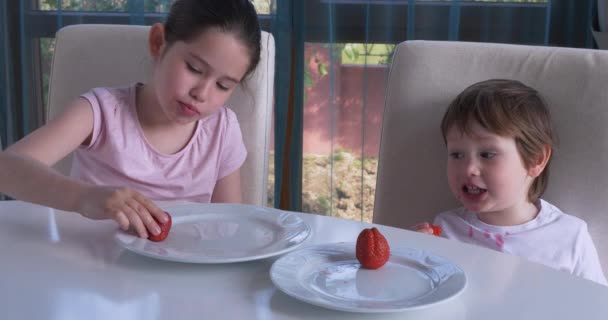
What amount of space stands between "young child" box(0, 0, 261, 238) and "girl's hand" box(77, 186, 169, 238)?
36 centimetres

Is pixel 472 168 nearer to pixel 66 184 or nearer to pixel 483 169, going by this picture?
pixel 483 169

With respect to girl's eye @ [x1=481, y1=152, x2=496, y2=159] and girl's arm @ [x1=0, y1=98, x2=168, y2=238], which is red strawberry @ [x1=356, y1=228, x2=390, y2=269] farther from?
girl's eye @ [x1=481, y1=152, x2=496, y2=159]

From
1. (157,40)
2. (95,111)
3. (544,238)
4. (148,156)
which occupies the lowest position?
(544,238)

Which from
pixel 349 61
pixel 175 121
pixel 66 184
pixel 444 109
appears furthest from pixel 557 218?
pixel 349 61

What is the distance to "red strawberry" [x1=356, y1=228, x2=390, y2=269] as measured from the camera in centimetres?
85

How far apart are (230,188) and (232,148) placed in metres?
0.10

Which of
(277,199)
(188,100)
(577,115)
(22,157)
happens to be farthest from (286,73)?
(22,157)

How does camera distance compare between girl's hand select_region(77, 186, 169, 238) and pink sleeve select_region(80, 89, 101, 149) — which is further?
pink sleeve select_region(80, 89, 101, 149)

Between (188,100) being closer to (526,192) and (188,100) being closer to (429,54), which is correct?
(429,54)

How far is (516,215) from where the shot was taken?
59.2 inches

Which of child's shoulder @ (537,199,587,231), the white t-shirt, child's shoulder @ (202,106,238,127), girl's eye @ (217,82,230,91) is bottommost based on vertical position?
→ the white t-shirt

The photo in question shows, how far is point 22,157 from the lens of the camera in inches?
46.8

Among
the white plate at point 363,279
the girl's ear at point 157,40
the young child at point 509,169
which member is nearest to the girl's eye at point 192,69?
the girl's ear at point 157,40

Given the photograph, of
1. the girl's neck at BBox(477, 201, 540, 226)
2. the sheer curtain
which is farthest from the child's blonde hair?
the sheer curtain
